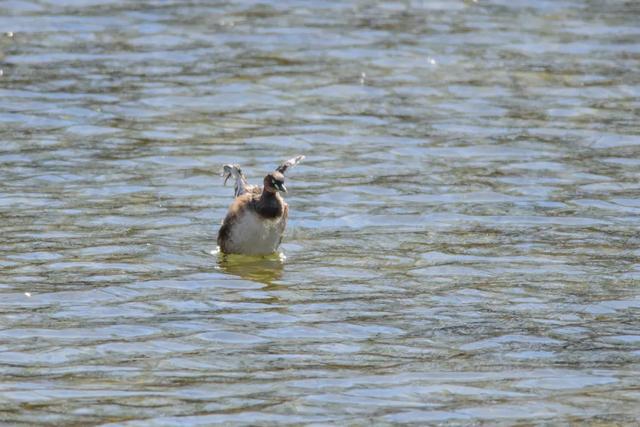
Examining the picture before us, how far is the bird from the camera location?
1315 cm

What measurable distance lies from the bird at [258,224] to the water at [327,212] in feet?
0.56

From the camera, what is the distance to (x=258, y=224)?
13133 millimetres

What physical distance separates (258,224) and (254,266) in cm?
38

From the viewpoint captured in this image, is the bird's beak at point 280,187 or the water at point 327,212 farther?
the bird's beak at point 280,187

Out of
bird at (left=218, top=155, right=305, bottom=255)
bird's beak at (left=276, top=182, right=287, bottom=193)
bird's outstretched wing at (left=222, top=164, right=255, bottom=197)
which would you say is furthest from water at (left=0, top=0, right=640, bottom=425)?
bird's beak at (left=276, top=182, right=287, bottom=193)

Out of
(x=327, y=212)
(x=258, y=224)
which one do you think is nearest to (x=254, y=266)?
(x=258, y=224)

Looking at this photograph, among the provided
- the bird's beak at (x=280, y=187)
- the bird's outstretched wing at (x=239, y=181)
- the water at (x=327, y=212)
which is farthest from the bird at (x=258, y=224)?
the bird's outstretched wing at (x=239, y=181)

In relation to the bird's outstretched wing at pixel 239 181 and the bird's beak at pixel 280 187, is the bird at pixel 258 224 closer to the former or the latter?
the bird's beak at pixel 280 187

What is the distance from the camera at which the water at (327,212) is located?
965 cm

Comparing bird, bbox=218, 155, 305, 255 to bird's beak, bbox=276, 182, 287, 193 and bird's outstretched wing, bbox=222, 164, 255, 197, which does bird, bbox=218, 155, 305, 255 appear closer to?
bird's beak, bbox=276, 182, 287, 193

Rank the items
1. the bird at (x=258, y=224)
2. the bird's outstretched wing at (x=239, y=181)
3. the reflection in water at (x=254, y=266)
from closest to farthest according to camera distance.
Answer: the reflection in water at (x=254, y=266) < the bird at (x=258, y=224) < the bird's outstretched wing at (x=239, y=181)

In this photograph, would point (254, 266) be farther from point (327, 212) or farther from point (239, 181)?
point (327, 212)

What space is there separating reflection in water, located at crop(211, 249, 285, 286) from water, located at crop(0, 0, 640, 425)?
5 centimetres

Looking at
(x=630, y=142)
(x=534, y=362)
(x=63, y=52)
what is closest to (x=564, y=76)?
(x=630, y=142)
